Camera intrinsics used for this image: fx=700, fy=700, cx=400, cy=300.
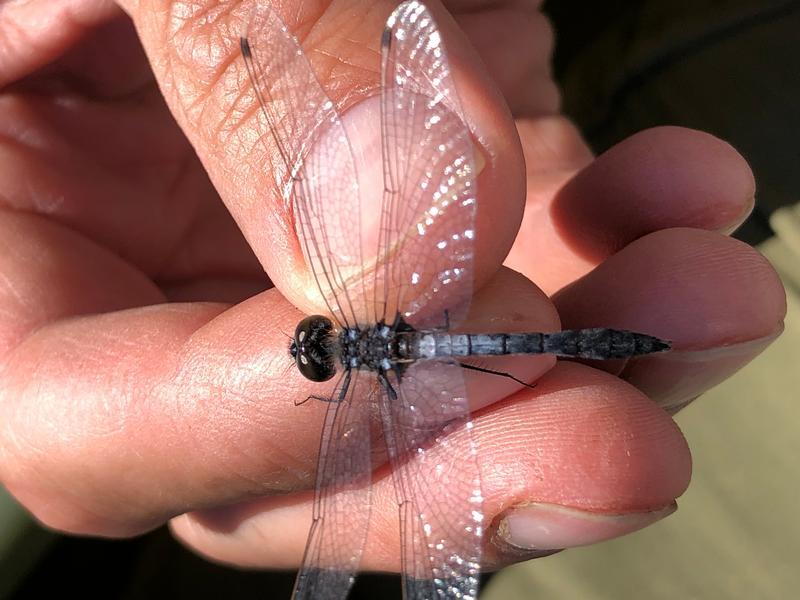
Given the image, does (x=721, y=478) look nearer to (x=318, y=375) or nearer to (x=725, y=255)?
(x=725, y=255)

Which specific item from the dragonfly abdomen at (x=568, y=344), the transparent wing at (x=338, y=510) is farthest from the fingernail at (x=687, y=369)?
Result: the transparent wing at (x=338, y=510)

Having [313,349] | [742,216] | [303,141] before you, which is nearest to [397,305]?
[313,349]

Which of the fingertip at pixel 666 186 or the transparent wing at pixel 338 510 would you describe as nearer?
the transparent wing at pixel 338 510

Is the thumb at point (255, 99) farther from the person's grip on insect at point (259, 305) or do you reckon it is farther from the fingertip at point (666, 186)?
the fingertip at point (666, 186)

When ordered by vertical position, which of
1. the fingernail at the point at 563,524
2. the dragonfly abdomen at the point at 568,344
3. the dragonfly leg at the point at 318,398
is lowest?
the fingernail at the point at 563,524

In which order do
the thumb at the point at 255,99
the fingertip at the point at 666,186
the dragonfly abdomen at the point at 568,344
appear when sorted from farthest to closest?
1. the fingertip at the point at 666,186
2. the dragonfly abdomen at the point at 568,344
3. the thumb at the point at 255,99

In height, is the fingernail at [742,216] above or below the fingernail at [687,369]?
above

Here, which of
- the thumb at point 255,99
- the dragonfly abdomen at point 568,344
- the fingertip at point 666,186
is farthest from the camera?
the fingertip at point 666,186
